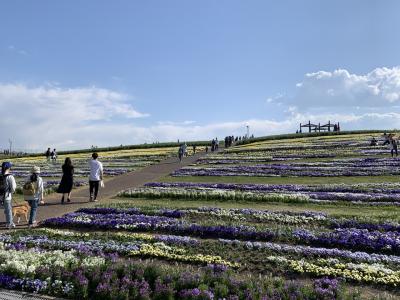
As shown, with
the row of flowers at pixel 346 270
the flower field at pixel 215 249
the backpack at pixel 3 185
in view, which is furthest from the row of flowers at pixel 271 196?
the row of flowers at pixel 346 270

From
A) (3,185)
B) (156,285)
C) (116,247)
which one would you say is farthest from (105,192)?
(156,285)

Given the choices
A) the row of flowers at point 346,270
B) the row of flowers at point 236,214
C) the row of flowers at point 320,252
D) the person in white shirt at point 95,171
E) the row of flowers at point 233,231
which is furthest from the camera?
the person in white shirt at point 95,171

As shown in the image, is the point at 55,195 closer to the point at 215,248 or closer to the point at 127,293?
the point at 215,248

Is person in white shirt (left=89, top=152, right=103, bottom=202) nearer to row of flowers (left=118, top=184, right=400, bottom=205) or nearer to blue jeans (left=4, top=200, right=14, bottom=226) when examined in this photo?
row of flowers (left=118, top=184, right=400, bottom=205)

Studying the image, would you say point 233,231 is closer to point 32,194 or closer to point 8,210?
point 32,194

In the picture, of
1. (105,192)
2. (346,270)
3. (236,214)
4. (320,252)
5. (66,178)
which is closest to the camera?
(346,270)

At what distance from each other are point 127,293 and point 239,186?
64.5 ft

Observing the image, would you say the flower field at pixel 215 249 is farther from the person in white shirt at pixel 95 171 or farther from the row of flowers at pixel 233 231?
the person in white shirt at pixel 95 171

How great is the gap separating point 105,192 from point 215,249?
15777mm

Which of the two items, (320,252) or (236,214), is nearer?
(320,252)

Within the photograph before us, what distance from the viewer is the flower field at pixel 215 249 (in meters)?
9.46

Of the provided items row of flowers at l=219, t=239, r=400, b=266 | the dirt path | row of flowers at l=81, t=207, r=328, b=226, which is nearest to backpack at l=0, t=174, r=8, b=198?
the dirt path

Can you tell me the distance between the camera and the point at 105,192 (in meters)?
27.5

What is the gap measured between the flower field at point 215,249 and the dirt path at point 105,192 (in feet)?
4.55
